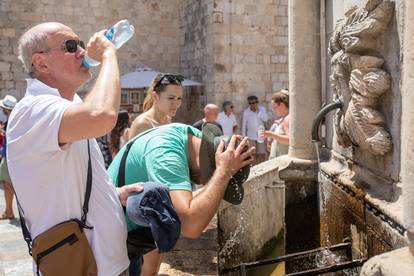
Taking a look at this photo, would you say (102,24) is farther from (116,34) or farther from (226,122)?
(116,34)

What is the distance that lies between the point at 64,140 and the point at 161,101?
7.35 feet

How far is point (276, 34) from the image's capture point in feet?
42.3

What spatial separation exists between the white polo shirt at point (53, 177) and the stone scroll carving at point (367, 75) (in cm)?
149

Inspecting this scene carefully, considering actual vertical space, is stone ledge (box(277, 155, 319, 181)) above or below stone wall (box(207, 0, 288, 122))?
below

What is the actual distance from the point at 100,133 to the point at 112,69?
30cm

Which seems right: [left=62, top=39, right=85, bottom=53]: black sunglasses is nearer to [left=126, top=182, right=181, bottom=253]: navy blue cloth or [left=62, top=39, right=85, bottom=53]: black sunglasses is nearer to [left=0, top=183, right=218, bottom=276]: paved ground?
[left=126, top=182, right=181, bottom=253]: navy blue cloth

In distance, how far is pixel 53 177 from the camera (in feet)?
5.76

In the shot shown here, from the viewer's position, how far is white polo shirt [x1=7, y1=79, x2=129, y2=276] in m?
1.68

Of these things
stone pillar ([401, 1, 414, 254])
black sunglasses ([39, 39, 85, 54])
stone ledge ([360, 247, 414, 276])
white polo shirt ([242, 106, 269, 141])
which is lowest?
white polo shirt ([242, 106, 269, 141])

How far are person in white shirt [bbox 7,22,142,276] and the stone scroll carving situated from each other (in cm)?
140

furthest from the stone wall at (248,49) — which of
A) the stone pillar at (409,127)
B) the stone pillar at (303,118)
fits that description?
the stone pillar at (409,127)

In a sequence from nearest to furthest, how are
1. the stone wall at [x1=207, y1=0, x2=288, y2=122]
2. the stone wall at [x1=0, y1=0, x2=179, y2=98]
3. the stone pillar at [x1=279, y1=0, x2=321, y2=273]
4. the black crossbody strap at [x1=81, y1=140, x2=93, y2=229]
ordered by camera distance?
the black crossbody strap at [x1=81, y1=140, x2=93, y2=229]
the stone pillar at [x1=279, y1=0, x2=321, y2=273]
the stone wall at [x1=207, y1=0, x2=288, y2=122]
the stone wall at [x1=0, y1=0, x2=179, y2=98]

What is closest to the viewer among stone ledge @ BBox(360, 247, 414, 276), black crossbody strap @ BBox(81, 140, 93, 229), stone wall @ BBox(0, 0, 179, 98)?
stone ledge @ BBox(360, 247, 414, 276)

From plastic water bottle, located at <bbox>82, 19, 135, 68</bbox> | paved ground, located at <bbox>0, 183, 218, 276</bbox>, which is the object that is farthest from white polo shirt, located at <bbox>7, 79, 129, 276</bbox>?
paved ground, located at <bbox>0, 183, 218, 276</bbox>
